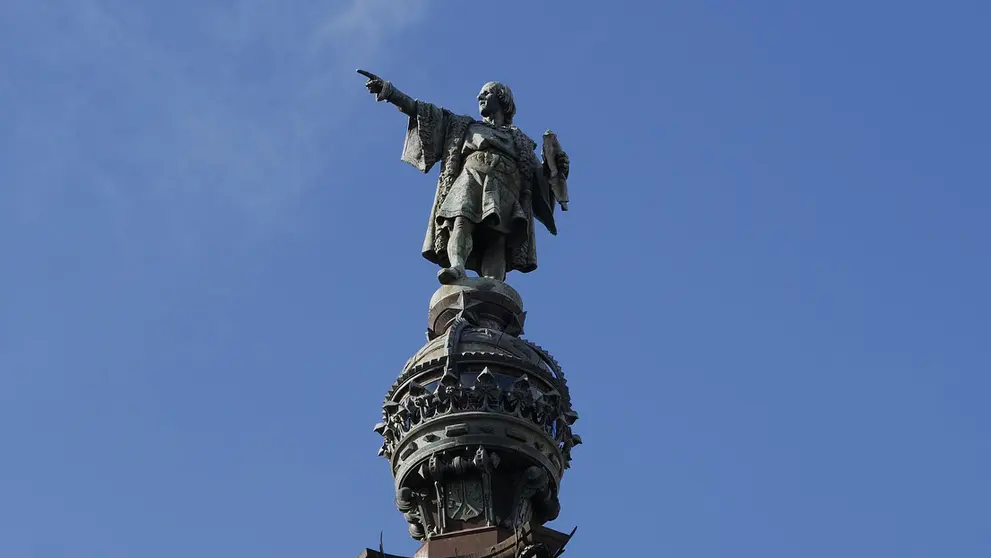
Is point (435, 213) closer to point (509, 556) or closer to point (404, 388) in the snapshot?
point (404, 388)

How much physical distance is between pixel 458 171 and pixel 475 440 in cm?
544

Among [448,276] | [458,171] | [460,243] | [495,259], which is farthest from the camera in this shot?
[458,171]

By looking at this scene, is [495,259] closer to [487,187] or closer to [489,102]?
[487,187]

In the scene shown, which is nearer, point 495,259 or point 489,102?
point 495,259

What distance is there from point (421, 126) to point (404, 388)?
4904 millimetres

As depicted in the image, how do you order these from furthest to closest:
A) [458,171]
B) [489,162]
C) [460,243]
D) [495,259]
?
1. [458,171]
2. [489,162]
3. [495,259]
4. [460,243]

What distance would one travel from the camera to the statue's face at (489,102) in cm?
2211

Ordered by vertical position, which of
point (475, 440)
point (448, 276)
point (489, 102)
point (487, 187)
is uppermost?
point (489, 102)

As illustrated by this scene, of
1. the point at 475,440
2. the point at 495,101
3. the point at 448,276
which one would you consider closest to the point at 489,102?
the point at 495,101

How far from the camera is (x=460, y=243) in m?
20.3

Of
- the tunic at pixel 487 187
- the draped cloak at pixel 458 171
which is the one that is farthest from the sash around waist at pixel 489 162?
the draped cloak at pixel 458 171

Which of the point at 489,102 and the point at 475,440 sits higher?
the point at 489,102

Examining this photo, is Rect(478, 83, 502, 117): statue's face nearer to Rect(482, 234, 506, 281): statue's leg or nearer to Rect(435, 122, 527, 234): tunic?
Rect(435, 122, 527, 234): tunic

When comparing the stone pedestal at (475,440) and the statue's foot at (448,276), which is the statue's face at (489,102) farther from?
the stone pedestal at (475,440)
